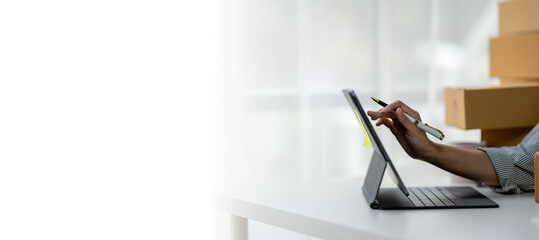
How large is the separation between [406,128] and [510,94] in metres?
0.62

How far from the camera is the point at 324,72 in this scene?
2.81 meters

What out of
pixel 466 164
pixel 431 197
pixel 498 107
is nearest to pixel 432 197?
pixel 431 197

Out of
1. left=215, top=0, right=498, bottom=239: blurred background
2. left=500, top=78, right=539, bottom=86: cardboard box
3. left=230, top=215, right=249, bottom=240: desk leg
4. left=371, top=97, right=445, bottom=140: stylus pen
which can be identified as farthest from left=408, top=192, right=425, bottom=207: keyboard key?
left=215, top=0, right=498, bottom=239: blurred background

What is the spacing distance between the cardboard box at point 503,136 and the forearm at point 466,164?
46 cm

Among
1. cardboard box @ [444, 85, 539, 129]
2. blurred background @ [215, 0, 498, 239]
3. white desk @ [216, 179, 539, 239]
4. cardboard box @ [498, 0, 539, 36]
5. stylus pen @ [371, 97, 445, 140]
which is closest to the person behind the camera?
white desk @ [216, 179, 539, 239]

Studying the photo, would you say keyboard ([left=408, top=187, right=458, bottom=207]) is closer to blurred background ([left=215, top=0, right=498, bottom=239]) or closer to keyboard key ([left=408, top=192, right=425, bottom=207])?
keyboard key ([left=408, top=192, right=425, bottom=207])

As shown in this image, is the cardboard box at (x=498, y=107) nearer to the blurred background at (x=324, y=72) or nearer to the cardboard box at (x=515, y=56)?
the cardboard box at (x=515, y=56)

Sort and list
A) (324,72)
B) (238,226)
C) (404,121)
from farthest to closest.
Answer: (324,72)
(238,226)
(404,121)

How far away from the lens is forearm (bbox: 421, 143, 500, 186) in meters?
1.36

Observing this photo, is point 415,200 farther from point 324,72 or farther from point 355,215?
point 324,72

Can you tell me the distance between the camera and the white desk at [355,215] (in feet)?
3.42

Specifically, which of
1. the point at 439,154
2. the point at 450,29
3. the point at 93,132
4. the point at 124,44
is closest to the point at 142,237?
the point at 93,132

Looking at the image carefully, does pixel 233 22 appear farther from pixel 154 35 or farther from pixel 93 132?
pixel 93 132

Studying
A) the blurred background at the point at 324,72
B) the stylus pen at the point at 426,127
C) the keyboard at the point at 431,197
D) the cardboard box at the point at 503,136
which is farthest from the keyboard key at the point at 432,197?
the blurred background at the point at 324,72
